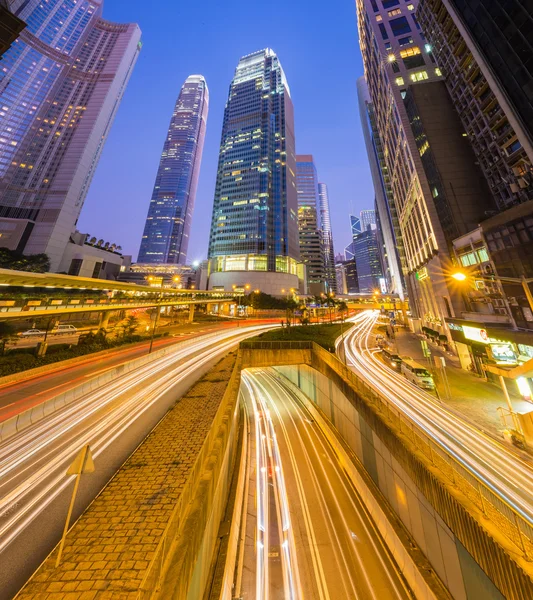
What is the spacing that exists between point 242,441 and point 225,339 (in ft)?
63.7

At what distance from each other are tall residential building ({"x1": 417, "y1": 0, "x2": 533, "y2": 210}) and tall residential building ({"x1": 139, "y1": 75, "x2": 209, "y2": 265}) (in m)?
166

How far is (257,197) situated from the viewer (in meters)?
98.9

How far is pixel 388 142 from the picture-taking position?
55.2 metres

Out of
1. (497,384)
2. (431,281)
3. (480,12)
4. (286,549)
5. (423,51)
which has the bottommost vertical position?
(286,549)

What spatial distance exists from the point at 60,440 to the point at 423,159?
176ft

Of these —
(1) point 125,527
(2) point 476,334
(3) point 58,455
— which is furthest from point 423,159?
(3) point 58,455

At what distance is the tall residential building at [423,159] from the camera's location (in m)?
31.7

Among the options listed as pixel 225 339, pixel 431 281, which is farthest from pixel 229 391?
pixel 431 281

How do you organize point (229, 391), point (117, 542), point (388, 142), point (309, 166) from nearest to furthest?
point (117, 542) < point (229, 391) < point (388, 142) < point (309, 166)

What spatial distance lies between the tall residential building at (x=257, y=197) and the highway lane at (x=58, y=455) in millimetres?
75990

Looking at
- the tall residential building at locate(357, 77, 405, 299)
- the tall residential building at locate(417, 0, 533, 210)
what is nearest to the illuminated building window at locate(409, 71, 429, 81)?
the tall residential building at locate(417, 0, 533, 210)

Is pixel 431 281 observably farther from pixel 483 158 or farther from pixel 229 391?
pixel 229 391

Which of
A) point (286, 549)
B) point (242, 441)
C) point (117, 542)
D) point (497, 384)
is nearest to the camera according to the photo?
point (117, 542)

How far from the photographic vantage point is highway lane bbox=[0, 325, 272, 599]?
243 inches
